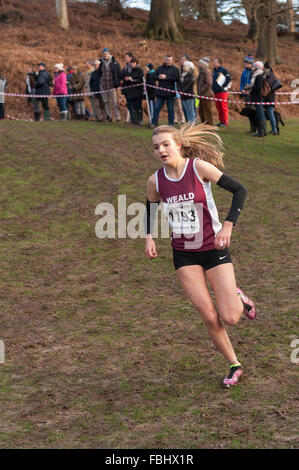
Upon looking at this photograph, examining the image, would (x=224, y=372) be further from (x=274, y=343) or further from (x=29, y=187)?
(x=29, y=187)

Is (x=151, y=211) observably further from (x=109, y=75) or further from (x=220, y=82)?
(x=109, y=75)

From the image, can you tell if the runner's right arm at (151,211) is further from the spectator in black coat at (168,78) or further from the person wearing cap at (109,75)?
the person wearing cap at (109,75)

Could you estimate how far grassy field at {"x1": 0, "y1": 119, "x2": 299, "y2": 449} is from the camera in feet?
15.4

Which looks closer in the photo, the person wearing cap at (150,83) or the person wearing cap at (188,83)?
the person wearing cap at (188,83)

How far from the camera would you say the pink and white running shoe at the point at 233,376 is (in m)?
5.23

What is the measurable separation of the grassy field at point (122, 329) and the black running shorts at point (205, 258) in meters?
1.06

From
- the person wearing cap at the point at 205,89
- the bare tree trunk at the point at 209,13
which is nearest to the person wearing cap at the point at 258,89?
the person wearing cap at the point at 205,89

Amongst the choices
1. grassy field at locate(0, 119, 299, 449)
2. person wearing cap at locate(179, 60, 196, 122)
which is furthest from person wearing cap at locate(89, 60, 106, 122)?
grassy field at locate(0, 119, 299, 449)

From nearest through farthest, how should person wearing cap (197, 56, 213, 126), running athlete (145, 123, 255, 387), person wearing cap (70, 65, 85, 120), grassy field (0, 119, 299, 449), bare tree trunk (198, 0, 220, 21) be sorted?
1. grassy field (0, 119, 299, 449)
2. running athlete (145, 123, 255, 387)
3. person wearing cap (197, 56, 213, 126)
4. person wearing cap (70, 65, 85, 120)
5. bare tree trunk (198, 0, 220, 21)

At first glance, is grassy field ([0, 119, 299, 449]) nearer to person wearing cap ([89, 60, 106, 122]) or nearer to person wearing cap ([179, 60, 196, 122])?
person wearing cap ([179, 60, 196, 122])

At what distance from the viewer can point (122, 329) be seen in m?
6.81

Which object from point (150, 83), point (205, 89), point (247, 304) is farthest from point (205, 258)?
point (150, 83)

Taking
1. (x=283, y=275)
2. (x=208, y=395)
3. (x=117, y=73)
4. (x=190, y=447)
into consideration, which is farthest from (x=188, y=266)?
(x=117, y=73)

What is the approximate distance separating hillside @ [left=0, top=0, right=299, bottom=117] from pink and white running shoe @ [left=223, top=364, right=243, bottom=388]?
19.6m
